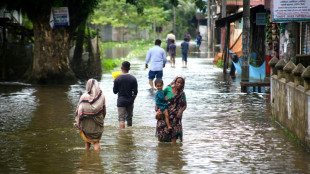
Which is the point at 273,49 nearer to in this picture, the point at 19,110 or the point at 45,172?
the point at 19,110

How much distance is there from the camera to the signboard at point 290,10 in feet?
37.9

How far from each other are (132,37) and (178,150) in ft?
220

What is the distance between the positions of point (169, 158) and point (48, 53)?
42.0ft

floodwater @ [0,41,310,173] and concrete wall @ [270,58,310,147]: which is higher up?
concrete wall @ [270,58,310,147]

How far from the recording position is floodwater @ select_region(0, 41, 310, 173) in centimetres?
786

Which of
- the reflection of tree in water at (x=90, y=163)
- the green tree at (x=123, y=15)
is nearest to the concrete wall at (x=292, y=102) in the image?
the reflection of tree in water at (x=90, y=163)

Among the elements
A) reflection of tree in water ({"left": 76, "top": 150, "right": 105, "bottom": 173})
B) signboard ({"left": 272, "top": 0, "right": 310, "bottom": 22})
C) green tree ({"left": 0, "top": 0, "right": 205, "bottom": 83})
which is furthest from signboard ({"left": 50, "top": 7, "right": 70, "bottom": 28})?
reflection of tree in water ({"left": 76, "top": 150, "right": 105, "bottom": 173})

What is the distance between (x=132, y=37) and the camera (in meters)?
75.6

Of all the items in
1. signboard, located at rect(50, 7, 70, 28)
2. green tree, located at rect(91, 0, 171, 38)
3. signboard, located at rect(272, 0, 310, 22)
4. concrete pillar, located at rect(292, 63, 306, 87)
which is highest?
green tree, located at rect(91, 0, 171, 38)

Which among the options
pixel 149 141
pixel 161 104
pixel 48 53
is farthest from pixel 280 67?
pixel 48 53

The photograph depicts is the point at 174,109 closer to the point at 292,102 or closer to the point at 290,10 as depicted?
the point at 292,102

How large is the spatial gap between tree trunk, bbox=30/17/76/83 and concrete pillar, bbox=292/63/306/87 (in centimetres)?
1217

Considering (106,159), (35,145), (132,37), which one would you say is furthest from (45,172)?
(132,37)

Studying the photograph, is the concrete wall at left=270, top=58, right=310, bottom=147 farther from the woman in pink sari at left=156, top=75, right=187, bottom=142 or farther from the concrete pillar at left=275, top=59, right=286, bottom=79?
the woman in pink sari at left=156, top=75, right=187, bottom=142
